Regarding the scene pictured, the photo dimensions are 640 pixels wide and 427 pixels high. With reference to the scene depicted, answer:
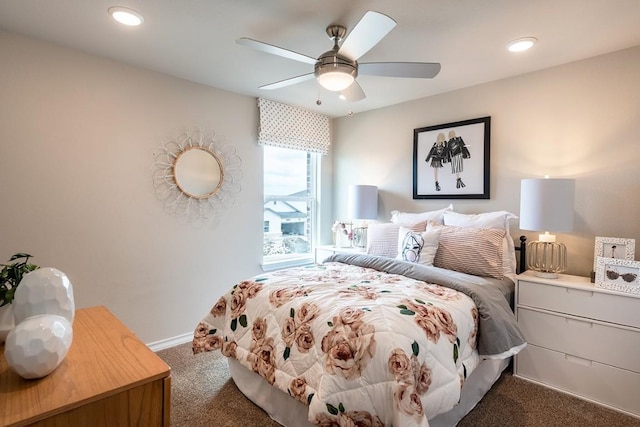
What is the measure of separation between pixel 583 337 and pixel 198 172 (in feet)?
10.7

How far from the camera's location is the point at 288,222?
4.03 meters

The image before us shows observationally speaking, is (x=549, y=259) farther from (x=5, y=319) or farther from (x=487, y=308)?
(x=5, y=319)

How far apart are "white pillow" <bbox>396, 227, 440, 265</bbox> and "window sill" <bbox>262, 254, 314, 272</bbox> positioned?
1.54 metres

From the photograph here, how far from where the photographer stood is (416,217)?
10.7ft

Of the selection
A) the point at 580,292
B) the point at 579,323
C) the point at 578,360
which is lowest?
the point at 578,360

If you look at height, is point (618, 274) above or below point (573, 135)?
below

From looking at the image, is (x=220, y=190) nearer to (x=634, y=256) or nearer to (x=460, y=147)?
(x=460, y=147)

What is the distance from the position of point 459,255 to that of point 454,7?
1.70m

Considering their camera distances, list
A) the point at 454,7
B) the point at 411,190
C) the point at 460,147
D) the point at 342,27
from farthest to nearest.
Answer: the point at 411,190, the point at 460,147, the point at 342,27, the point at 454,7

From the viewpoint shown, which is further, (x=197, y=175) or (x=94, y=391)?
(x=197, y=175)

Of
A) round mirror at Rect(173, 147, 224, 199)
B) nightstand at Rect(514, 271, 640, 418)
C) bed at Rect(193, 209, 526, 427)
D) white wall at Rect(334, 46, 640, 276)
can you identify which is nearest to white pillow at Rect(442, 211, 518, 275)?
bed at Rect(193, 209, 526, 427)

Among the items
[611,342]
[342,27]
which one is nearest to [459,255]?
[611,342]

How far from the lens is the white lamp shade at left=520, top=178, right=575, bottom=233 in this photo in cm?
228

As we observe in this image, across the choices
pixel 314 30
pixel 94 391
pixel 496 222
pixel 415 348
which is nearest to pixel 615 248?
pixel 496 222
